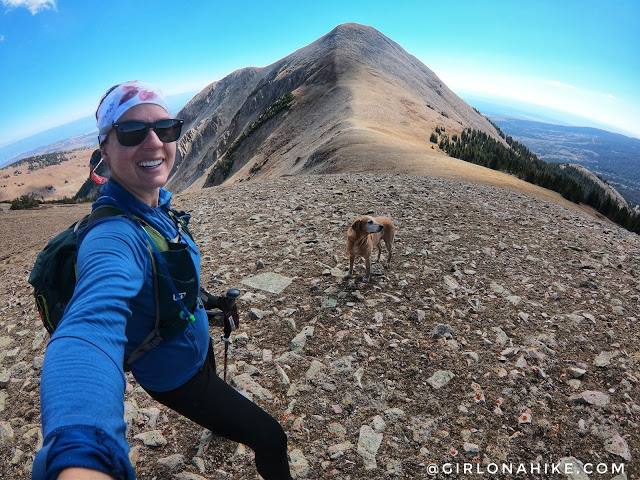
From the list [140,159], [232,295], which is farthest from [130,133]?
[232,295]

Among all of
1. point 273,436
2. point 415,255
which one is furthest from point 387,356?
point 415,255

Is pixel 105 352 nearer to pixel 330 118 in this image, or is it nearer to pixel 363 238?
pixel 363 238

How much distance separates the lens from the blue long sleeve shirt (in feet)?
4.39

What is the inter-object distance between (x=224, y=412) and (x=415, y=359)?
12.9ft

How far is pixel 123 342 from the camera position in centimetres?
187

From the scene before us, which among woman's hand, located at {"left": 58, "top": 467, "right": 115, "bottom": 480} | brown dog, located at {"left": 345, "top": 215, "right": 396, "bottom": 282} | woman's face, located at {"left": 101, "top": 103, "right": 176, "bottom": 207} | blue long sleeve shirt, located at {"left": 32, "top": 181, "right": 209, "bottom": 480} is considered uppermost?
woman's face, located at {"left": 101, "top": 103, "right": 176, "bottom": 207}

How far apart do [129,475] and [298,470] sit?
3.28m

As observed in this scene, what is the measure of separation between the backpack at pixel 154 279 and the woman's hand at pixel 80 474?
118cm

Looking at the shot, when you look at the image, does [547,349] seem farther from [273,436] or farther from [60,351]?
[60,351]

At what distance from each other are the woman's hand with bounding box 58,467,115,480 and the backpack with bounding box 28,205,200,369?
118 cm

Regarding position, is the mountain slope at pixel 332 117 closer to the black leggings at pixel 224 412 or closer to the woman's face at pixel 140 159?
the woman's face at pixel 140 159

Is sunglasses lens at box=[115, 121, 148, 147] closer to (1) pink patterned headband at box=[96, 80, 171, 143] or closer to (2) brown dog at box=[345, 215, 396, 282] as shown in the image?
(1) pink patterned headband at box=[96, 80, 171, 143]

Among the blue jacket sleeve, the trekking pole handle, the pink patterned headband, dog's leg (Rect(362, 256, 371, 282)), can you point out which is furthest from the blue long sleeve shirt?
dog's leg (Rect(362, 256, 371, 282))

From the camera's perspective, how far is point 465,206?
1384 centimetres
